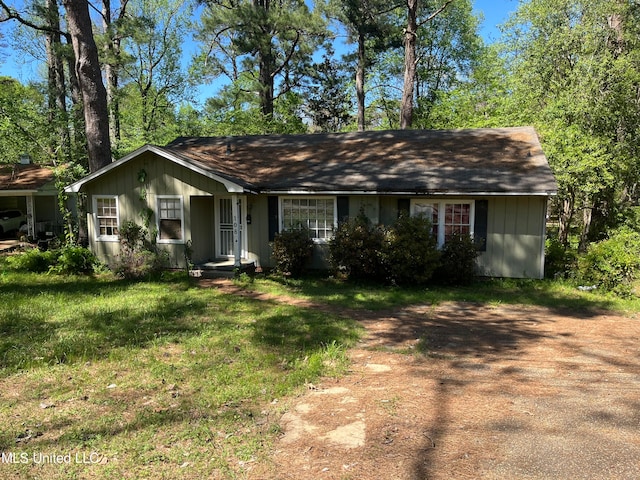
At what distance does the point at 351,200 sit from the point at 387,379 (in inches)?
309

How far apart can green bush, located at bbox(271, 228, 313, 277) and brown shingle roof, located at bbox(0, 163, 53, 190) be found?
13.4 m

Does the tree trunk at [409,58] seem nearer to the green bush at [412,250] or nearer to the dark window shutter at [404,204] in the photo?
the dark window shutter at [404,204]

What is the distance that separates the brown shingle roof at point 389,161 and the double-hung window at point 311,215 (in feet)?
1.87

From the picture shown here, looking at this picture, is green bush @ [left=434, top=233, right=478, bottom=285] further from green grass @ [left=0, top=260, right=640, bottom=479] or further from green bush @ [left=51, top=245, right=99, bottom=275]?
green bush @ [left=51, top=245, right=99, bottom=275]

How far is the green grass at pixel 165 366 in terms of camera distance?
3.71 meters

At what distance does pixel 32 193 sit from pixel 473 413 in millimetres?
20913

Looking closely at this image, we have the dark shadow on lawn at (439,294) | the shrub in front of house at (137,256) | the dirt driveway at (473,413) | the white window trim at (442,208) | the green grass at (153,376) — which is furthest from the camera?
the shrub in front of house at (137,256)

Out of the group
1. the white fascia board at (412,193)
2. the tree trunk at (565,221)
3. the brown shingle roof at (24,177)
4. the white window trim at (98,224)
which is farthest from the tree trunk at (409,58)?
the brown shingle roof at (24,177)

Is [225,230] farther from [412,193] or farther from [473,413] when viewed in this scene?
[473,413]

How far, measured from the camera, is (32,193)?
1925 cm

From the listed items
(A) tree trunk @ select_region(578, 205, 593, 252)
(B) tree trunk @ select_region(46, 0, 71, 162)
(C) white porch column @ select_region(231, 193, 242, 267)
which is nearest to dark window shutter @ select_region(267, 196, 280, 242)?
(C) white porch column @ select_region(231, 193, 242, 267)

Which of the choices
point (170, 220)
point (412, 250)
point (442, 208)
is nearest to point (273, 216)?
point (170, 220)

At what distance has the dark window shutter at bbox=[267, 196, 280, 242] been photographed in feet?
42.9

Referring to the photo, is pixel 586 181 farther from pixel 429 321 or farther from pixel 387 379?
pixel 387 379
